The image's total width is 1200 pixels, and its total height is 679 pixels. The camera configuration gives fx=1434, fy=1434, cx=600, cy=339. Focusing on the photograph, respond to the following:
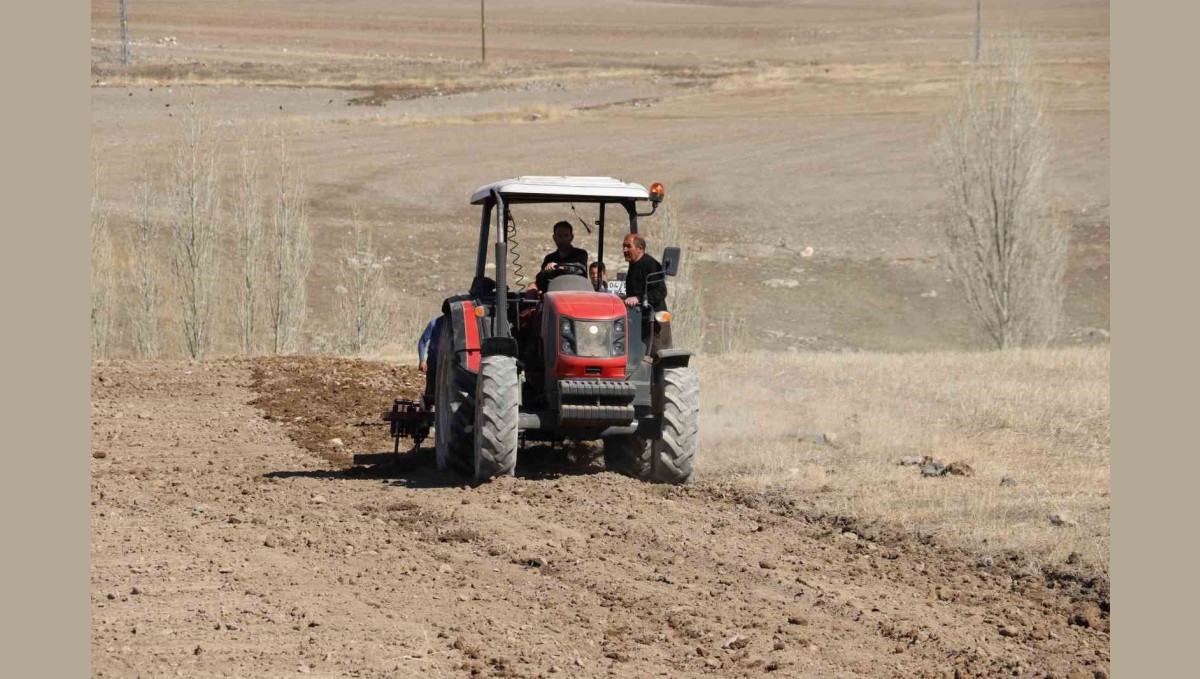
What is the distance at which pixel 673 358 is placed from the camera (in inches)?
472

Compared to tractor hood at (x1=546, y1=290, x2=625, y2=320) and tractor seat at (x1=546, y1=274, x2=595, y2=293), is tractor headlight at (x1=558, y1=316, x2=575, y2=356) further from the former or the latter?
tractor seat at (x1=546, y1=274, x2=595, y2=293)

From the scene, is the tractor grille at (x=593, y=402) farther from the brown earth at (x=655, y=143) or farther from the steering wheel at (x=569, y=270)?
the brown earth at (x=655, y=143)

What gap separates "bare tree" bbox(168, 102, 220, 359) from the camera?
1134 inches

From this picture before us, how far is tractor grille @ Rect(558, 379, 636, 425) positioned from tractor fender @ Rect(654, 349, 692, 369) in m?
0.60

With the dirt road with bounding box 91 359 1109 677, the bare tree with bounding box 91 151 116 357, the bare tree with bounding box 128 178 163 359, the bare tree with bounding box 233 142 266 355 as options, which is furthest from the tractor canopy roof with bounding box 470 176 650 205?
the bare tree with bounding box 128 178 163 359

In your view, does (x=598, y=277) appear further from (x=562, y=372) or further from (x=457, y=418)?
(x=457, y=418)

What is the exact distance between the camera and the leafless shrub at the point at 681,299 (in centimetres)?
2939

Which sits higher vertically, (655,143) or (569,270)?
(655,143)

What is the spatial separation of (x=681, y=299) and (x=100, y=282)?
1228 cm

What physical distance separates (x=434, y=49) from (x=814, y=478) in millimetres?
88146

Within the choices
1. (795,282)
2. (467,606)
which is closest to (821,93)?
(795,282)

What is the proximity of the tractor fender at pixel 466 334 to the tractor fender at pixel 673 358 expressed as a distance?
1526 millimetres

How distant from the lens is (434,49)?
9712 centimetres

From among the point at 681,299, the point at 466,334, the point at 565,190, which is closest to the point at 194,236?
the point at 681,299
